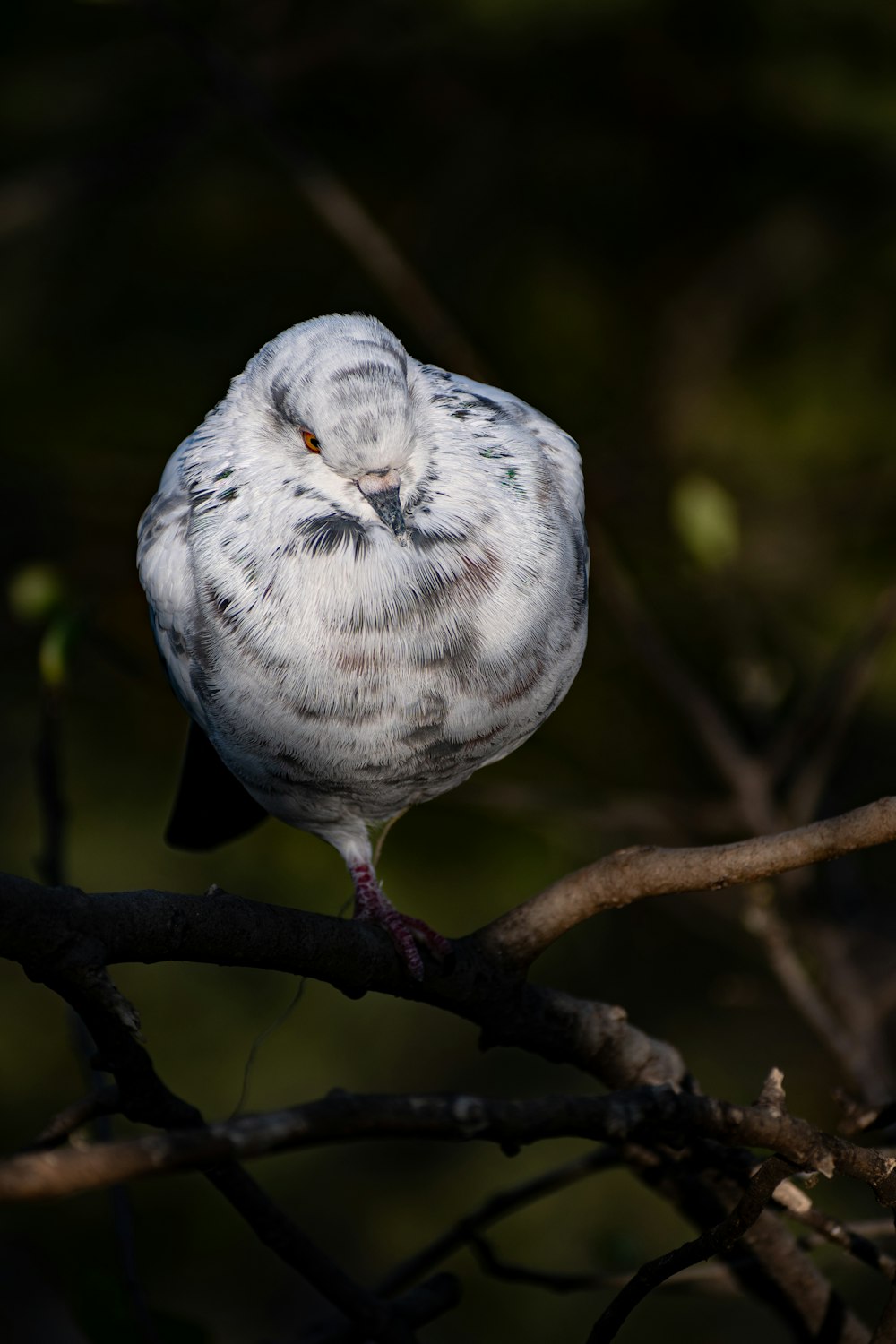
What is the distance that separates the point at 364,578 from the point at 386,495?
172 millimetres

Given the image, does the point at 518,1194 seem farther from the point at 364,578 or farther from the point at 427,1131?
the point at 364,578

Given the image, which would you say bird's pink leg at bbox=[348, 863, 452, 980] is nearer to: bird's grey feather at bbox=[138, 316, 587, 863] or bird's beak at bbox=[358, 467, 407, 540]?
bird's grey feather at bbox=[138, 316, 587, 863]

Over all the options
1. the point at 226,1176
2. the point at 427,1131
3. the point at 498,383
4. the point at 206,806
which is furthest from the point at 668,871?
the point at 498,383

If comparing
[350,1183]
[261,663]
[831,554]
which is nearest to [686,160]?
[831,554]

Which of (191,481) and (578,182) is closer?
(191,481)

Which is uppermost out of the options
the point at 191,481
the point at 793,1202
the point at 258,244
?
the point at 258,244

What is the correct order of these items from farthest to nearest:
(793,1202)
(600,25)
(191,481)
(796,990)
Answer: (600,25)
(796,990)
(191,481)
(793,1202)

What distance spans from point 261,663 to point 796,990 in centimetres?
143

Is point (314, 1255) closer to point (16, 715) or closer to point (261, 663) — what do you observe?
point (261, 663)

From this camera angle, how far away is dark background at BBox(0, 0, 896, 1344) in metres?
4.52

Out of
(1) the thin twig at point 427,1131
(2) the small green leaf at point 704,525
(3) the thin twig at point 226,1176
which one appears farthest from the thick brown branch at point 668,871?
(2) the small green leaf at point 704,525

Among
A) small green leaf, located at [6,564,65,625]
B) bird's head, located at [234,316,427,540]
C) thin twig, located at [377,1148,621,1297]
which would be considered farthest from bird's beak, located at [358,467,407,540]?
thin twig, located at [377,1148,621,1297]

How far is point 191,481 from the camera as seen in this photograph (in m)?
2.71

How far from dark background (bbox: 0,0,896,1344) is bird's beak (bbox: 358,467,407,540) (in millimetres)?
1919
